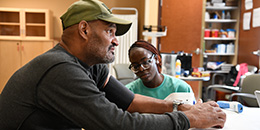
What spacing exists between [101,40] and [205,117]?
0.57 metres

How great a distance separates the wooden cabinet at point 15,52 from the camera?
17.3ft

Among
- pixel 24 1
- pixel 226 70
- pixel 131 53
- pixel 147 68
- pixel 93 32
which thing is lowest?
pixel 226 70

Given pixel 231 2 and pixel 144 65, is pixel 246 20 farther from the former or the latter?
pixel 144 65

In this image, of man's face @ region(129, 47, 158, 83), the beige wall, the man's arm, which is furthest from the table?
the beige wall

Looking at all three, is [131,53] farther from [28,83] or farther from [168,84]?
[28,83]

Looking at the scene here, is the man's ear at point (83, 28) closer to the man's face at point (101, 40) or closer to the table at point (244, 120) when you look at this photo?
the man's face at point (101, 40)

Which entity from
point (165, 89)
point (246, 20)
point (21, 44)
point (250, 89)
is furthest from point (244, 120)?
point (21, 44)

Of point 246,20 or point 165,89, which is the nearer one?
point 165,89

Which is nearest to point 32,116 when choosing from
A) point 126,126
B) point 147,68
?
point 126,126

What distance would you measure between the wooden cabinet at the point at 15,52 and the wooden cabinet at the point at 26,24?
14cm

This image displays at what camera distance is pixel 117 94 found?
1303mm

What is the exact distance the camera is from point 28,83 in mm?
873

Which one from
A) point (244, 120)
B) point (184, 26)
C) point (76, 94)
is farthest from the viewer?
point (184, 26)

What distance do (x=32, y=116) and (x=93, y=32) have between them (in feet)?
1.35
